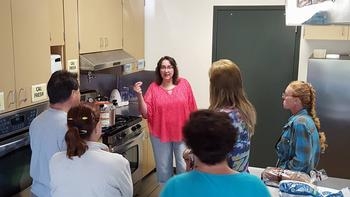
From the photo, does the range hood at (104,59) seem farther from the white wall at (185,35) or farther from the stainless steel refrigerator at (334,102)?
the stainless steel refrigerator at (334,102)

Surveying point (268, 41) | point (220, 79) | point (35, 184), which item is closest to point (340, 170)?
point (268, 41)

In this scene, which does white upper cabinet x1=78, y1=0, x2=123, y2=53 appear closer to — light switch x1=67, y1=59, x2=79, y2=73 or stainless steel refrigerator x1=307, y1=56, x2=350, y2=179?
light switch x1=67, y1=59, x2=79, y2=73

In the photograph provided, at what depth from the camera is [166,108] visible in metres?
3.99

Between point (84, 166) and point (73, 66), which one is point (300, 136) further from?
point (73, 66)

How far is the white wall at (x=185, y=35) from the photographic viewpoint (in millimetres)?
4809

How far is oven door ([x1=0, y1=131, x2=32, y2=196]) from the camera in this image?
253 cm

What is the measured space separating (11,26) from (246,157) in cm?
170

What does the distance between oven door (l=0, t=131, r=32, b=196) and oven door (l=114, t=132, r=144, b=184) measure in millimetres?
Answer: 1225

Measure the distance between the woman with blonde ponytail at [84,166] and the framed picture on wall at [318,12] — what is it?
1102 millimetres

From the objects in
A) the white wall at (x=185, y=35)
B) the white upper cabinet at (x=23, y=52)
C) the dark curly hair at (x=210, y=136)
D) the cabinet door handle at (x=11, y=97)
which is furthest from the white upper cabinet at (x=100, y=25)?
the dark curly hair at (x=210, y=136)

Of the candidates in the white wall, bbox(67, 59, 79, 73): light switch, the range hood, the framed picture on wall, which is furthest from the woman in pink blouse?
the framed picture on wall

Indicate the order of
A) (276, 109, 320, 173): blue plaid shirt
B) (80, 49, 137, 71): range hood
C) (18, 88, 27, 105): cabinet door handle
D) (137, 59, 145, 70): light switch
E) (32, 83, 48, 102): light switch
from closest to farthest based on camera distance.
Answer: (276, 109, 320, 173): blue plaid shirt < (18, 88, 27, 105): cabinet door handle < (32, 83, 48, 102): light switch < (80, 49, 137, 71): range hood < (137, 59, 145, 70): light switch

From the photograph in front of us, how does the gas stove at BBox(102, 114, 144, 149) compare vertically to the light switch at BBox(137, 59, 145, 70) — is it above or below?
below

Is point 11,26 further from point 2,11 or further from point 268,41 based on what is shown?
point 268,41
